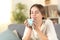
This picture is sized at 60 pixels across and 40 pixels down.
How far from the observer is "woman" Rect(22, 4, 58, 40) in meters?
1.60

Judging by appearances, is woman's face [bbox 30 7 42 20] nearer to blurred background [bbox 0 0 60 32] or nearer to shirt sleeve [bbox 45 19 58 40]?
shirt sleeve [bbox 45 19 58 40]

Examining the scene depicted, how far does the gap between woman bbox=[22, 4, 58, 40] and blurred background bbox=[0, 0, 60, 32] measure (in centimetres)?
171

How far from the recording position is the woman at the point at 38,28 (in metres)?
1.60

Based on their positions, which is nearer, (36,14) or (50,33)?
(36,14)

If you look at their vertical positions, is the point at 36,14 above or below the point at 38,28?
above

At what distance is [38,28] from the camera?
5.27ft

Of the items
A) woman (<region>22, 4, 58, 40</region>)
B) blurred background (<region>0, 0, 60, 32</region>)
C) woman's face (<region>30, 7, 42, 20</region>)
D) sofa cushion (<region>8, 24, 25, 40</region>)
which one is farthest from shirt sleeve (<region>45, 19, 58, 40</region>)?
blurred background (<region>0, 0, 60, 32</region>)

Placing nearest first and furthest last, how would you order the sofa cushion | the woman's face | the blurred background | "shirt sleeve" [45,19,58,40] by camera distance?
the woman's face
"shirt sleeve" [45,19,58,40]
the sofa cushion
the blurred background

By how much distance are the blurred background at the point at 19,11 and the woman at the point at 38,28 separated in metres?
1.71

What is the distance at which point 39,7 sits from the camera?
1.71 meters

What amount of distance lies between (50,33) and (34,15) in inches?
12.7

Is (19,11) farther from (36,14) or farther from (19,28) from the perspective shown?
(36,14)

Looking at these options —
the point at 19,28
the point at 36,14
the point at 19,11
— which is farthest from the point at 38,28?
the point at 19,11

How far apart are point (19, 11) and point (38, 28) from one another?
1942 millimetres
